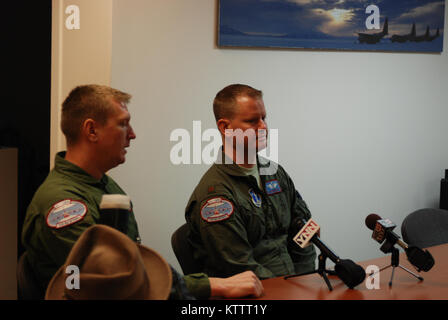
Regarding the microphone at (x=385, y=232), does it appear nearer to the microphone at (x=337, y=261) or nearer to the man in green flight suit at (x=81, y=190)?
the microphone at (x=337, y=261)

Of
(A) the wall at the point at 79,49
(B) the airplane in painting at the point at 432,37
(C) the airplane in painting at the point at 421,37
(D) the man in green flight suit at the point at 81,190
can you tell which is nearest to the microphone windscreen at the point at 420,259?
(D) the man in green flight suit at the point at 81,190

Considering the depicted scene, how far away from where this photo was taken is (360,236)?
4.21m

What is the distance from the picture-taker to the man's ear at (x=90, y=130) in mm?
2016

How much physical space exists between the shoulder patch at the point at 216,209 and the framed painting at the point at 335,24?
1.43 metres

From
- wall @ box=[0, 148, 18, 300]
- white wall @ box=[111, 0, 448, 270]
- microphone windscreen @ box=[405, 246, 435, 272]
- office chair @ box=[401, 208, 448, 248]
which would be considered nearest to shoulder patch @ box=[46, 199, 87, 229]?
microphone windscreen @ box=[405, 246, 435, 272]

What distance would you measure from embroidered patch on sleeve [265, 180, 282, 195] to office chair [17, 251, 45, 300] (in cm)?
105

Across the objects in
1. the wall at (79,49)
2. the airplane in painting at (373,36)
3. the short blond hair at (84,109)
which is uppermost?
the airplane in painting at (373,36)

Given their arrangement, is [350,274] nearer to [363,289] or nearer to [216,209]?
[363,289]

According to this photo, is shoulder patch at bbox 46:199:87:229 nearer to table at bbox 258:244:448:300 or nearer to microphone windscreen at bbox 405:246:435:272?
table at bbox 258:244:448:300

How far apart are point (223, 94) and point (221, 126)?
0.48ft

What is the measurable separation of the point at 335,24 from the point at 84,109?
2.34 metres
